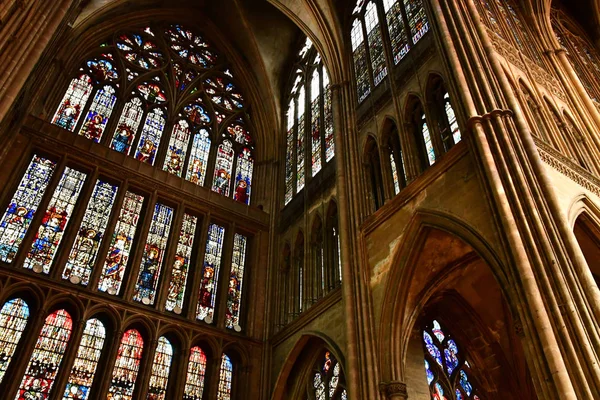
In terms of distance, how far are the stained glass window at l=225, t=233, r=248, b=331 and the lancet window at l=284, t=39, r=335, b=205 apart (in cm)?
196

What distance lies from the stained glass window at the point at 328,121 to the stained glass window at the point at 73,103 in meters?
6.67

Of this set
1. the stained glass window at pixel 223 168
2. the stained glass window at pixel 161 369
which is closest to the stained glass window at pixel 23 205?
the stained glass window at pixel 161 369

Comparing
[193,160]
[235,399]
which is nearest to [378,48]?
[193,160]

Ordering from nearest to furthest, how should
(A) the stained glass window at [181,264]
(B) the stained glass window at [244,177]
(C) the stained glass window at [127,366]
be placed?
(C) the stained glass window at [127,366], (A) the stained glass window at [181,264], (B) the stained glass window at [244,177]

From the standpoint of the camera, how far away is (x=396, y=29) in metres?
13.4

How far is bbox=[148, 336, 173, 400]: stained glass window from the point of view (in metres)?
11.4

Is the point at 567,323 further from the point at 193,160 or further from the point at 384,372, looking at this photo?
the point at 193,160

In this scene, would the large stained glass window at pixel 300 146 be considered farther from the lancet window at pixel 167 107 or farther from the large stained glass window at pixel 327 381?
the large stained glass window at pixel 327 381

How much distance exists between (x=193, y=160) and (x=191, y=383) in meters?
6.60

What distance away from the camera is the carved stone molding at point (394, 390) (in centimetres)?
872

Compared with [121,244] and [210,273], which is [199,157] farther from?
[121,244]

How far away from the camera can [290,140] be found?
56.4ft

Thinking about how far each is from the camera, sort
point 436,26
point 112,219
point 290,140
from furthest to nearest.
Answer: point 290,140, point 112,219, point 436,26

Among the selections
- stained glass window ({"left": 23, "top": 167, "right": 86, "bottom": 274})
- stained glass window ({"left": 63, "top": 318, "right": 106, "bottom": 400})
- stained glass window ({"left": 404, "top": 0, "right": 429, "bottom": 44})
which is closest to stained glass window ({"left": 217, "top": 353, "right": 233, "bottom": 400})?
stained glass window ({"left": 63, "top": 318, "right": 106, "bottom": 400})
